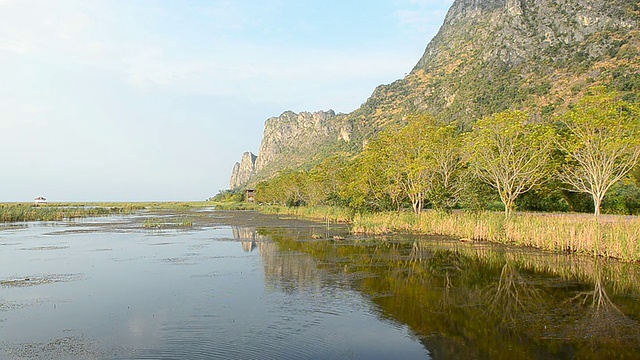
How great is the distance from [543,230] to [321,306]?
52.5ft

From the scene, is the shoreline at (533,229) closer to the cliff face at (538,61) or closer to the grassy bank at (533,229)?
the grassy bank at (533,229)

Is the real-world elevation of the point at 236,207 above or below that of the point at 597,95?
below

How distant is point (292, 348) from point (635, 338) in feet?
24.3

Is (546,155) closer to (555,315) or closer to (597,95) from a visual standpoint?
(597,95)

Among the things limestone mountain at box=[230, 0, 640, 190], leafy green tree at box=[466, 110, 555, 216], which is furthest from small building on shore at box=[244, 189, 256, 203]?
leafy green tree at box=[466, 110, 555, 216]

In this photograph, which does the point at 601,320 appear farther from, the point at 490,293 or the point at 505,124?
the point at 505,124

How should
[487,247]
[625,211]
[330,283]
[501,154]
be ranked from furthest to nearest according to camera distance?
[625,211] → [501,154] → [487,247] → [330,283]

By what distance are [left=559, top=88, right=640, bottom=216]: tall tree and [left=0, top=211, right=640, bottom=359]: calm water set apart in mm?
8896

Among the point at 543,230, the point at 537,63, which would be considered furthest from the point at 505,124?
the point at 537,63

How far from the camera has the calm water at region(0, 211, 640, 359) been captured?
915 centimetres

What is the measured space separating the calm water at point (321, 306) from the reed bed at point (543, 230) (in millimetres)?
1195

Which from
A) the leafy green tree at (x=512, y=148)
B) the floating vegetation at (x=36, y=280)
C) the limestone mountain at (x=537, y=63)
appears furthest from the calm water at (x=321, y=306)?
the limestone mountain at (x=537, y=63)

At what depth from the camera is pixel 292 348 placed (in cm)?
909

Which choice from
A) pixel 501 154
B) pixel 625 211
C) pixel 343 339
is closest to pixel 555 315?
pixel 343 339
